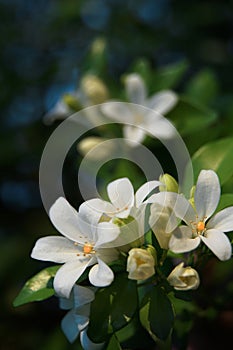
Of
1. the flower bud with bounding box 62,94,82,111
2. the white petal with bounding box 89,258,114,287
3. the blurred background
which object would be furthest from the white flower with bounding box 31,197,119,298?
the blurred background

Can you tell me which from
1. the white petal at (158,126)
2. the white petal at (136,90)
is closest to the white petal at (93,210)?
the white petal at (158,126)

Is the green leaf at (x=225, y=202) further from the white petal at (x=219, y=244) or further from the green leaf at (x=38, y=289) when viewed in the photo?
the green leaf at (x=38, y=289)

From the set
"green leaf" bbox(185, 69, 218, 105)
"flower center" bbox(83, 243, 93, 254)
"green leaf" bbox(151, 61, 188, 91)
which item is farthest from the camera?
"green leaf" bbox(185, 69, 218, 105)

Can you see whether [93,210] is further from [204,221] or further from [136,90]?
[136,90]

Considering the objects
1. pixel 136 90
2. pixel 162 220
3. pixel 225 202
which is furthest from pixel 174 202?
pixel 136 90

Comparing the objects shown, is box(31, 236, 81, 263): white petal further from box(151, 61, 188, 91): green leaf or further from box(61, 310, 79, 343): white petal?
box(151, 61, 188, 91): green leaf

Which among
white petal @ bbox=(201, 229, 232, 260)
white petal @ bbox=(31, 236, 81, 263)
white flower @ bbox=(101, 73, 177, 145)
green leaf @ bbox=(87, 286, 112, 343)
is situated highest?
white petal @ bbox=(201, 229, 232, 260)

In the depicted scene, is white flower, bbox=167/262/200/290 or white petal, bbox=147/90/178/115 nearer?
white flower, bbox=167/262/200/290
